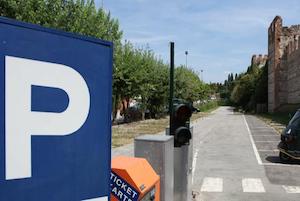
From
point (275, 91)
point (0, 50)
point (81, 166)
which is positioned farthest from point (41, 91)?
point (275, 91)

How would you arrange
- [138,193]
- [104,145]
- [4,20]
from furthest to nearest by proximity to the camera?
[138,193], [104,145], [4,20]

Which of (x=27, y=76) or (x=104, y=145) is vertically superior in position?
(x=27, y=76)

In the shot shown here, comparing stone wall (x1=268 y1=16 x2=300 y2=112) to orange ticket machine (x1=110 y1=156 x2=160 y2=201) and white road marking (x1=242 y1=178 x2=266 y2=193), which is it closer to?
white road marking (x1=242 y1=178 x2=266 y2=193)

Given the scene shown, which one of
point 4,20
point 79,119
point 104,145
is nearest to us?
point 4,20

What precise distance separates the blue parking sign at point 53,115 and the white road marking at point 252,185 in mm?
8343

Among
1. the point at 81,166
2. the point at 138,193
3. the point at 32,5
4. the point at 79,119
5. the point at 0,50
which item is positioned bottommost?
the point at 138,193

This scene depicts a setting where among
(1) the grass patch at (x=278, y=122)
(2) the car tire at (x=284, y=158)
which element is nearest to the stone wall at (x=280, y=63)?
(1) the grass patch at (x=278, y=122)

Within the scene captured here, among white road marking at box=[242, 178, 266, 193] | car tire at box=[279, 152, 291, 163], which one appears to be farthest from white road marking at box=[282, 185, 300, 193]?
car tire at box=[279, 152, 291, 163]

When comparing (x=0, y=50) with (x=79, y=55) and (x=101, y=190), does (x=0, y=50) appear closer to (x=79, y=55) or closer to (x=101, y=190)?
(x=79, y=55)

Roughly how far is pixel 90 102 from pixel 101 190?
1.93 feet

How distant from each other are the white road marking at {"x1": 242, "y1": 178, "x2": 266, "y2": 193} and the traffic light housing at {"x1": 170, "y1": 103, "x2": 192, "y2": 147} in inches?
185

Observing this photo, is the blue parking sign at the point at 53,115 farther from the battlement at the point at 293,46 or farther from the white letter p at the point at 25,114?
the battlement at the point at 293,46

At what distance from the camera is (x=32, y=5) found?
62.8ft

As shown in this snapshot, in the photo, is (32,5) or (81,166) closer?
(81,166)
